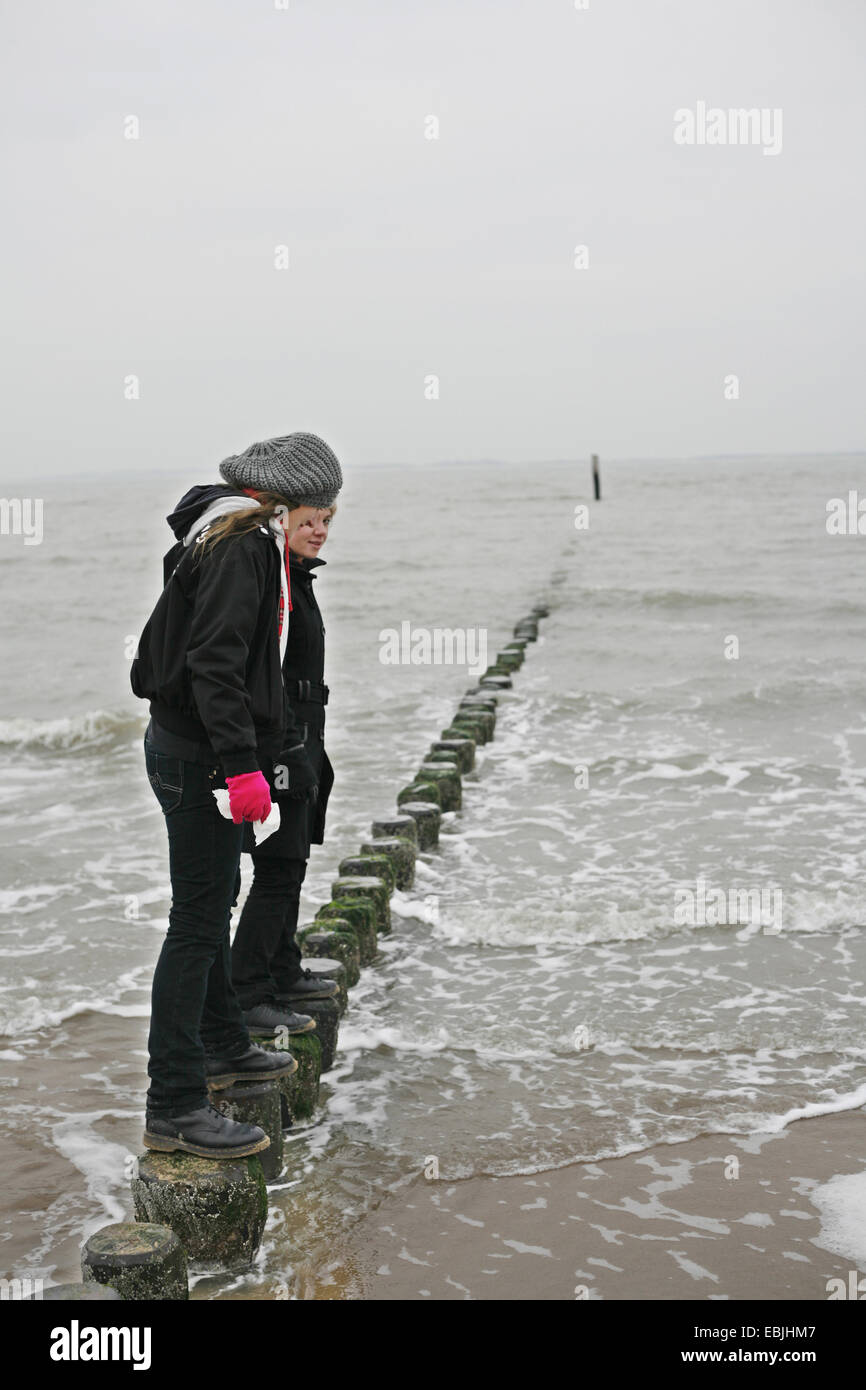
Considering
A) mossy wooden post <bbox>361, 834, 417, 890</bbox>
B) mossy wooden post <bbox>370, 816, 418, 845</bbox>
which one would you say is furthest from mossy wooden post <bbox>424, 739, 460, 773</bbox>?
mossy wooden post <bbox>361, 834, 417, 890</bbox>

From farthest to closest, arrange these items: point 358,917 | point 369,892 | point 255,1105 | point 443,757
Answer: point 443,757 < point 369,892 < point 358,917 < point 255,1105

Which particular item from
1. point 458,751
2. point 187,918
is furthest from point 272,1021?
point 458,751

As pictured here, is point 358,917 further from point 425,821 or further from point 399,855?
point 425,821

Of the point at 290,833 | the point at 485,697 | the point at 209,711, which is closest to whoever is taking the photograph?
the point at 209,711

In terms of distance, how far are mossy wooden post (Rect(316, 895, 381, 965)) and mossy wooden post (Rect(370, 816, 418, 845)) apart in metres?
1.34

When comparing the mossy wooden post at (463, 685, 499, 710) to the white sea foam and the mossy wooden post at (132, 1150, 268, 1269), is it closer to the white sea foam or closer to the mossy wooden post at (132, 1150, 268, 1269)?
the white sea foam

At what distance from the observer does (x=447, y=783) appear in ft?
30.6

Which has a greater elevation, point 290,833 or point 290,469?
point 290,469

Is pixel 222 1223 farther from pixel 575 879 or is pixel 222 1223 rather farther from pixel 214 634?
pixel 575 879

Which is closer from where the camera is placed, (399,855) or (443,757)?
(399,855)

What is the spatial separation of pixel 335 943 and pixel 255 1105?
1.61m
